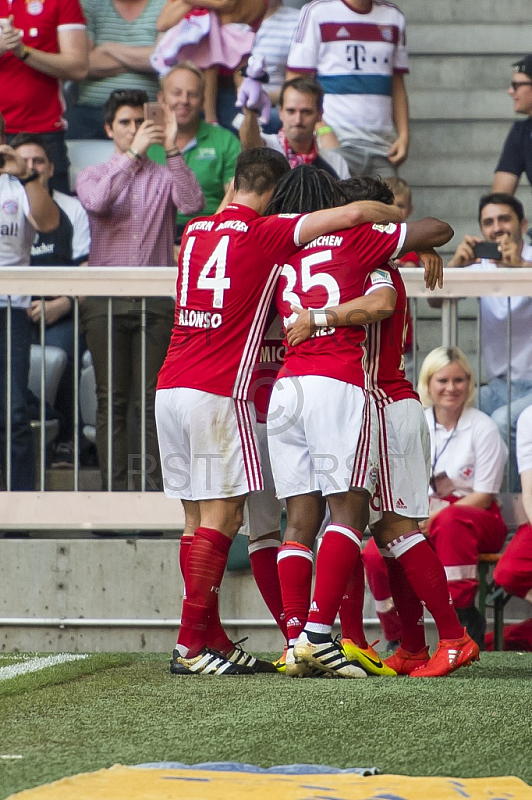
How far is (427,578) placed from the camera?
462 cm

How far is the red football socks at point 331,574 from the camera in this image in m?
4.44

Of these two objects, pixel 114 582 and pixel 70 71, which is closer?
pixel 114 582

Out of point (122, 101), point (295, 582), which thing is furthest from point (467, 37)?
point (295, 582)

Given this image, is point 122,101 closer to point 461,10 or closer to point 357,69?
point 357,69

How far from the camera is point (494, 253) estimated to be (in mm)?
7164

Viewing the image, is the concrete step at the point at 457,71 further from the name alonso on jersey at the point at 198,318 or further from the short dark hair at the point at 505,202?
the name alonso on jersey at the point at 198,318

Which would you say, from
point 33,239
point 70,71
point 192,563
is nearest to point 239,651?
point 192,563

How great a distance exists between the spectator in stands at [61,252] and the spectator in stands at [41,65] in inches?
11.2

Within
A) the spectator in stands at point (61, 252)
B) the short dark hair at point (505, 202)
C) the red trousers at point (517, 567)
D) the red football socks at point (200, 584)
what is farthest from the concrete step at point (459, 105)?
the red football socks at point (200, 584)

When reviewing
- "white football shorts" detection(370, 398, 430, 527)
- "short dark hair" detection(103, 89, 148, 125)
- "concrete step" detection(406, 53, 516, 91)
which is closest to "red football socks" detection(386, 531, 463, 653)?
"white football shorts" detection(370, 398, 430, 527)

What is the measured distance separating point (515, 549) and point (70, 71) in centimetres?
487

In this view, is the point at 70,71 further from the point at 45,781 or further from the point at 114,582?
the point at 45,781

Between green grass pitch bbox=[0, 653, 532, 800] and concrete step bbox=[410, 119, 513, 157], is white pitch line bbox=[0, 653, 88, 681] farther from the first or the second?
concrete step bbox=[410, 119, 513, 157]

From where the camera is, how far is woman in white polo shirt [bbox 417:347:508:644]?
6.62 metres
